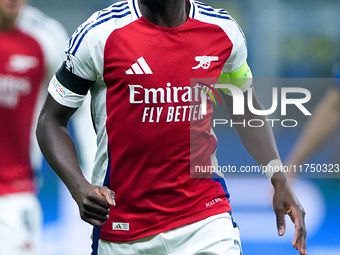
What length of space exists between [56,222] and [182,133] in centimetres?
285

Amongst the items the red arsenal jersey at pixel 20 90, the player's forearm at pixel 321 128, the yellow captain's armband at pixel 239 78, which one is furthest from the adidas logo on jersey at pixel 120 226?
the red arsenal jersey at pixel 20 90

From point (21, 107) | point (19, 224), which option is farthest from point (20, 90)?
point (19, 224)

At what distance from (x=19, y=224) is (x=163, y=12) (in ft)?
6.53

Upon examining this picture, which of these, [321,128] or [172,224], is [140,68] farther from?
[321,128]

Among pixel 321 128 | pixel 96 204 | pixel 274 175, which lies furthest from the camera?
pixel 321 128

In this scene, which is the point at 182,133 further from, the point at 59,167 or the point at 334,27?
the point at 334,27

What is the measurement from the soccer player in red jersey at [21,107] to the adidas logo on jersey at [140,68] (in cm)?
188

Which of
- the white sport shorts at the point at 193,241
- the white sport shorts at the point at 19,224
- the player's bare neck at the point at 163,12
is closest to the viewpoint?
the white sport shorts at the point at 193,241

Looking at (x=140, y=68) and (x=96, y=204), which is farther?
(x=140, y=68)

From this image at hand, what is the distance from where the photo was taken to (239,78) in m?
3.46

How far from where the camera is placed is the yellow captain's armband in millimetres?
3439

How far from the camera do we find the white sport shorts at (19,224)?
4641 millimetres

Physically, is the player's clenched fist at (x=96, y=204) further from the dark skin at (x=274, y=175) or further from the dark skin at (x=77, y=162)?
the dark skin at (x=274, y=175)

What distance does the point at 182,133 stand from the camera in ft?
10.4
